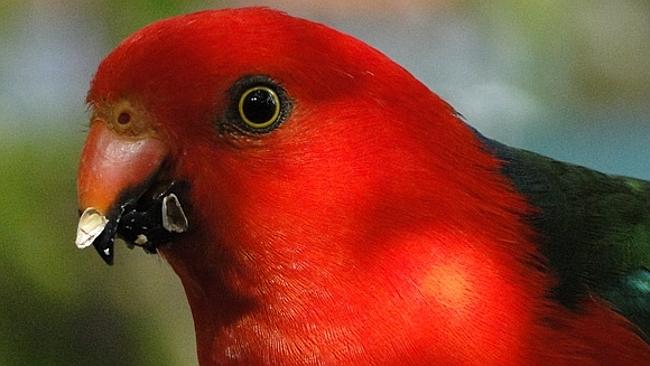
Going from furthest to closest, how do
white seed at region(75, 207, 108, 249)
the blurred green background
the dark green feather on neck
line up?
1. the blurred green background
2. the dark green feather on neck
3. white seed at region(75, 207, 108, 249)

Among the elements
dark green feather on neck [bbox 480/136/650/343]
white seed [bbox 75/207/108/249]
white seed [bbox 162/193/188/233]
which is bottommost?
white seed [bbox 75/207/108/249]

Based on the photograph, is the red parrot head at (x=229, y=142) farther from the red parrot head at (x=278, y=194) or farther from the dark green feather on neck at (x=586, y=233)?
the dark green feather on neck at (x=586, y=233)

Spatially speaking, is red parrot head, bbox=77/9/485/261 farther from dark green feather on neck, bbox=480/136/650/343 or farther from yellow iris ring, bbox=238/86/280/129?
dark green feather on neck, bbox=480/136/650/343

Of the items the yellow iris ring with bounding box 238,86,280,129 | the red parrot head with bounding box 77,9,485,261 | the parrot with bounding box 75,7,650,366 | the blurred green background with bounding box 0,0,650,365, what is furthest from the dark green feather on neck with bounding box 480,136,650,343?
the blurred green background with bounding box 0,0,650,365

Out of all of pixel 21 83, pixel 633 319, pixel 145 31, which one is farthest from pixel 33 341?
pixel 633 319

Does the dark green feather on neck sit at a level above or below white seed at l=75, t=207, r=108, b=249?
above

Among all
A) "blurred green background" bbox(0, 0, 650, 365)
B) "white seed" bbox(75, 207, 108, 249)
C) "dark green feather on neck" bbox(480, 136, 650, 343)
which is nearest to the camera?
"white seed" bbox(75, 207, 108, 249)

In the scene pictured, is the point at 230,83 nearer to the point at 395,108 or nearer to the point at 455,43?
the point at 395,108

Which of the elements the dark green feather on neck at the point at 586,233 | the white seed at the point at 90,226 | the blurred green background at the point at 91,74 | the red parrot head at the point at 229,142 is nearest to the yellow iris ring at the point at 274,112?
the red parrot head at the point at 229,142

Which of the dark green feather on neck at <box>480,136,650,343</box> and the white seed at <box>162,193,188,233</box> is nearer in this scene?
the white seed at <box>162,193,188,233</box>
